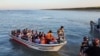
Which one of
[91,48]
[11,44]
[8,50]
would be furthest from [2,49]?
[91,48]

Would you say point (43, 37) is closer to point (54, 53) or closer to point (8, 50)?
point (54, 53)

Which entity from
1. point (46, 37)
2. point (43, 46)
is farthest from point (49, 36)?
point (43, 46)

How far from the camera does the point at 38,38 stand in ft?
35.1

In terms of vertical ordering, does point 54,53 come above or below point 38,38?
below

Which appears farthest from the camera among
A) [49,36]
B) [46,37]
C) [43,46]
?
[43,46]

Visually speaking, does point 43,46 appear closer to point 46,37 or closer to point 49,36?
point 46,37

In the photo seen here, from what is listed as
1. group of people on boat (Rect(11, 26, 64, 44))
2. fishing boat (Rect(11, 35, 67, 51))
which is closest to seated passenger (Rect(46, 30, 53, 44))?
group of people on boat (Rect(11, 26, 64, 44))

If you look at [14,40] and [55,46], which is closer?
[55,46]

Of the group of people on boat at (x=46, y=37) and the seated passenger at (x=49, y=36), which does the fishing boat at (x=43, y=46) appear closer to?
the group of people on boat at (x=46, y=37)

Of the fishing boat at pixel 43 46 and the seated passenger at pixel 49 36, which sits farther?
the fishing boat at pixel 43 46

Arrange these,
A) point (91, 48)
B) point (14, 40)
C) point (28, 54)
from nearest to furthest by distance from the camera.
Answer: point (91, 48), point (28, 54), point (14, 40)

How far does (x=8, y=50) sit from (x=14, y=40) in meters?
1.33

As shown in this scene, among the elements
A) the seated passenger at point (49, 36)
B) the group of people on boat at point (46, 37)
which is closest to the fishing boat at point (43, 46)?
the group of people on boat at point (46, 37)

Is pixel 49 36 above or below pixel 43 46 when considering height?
above
